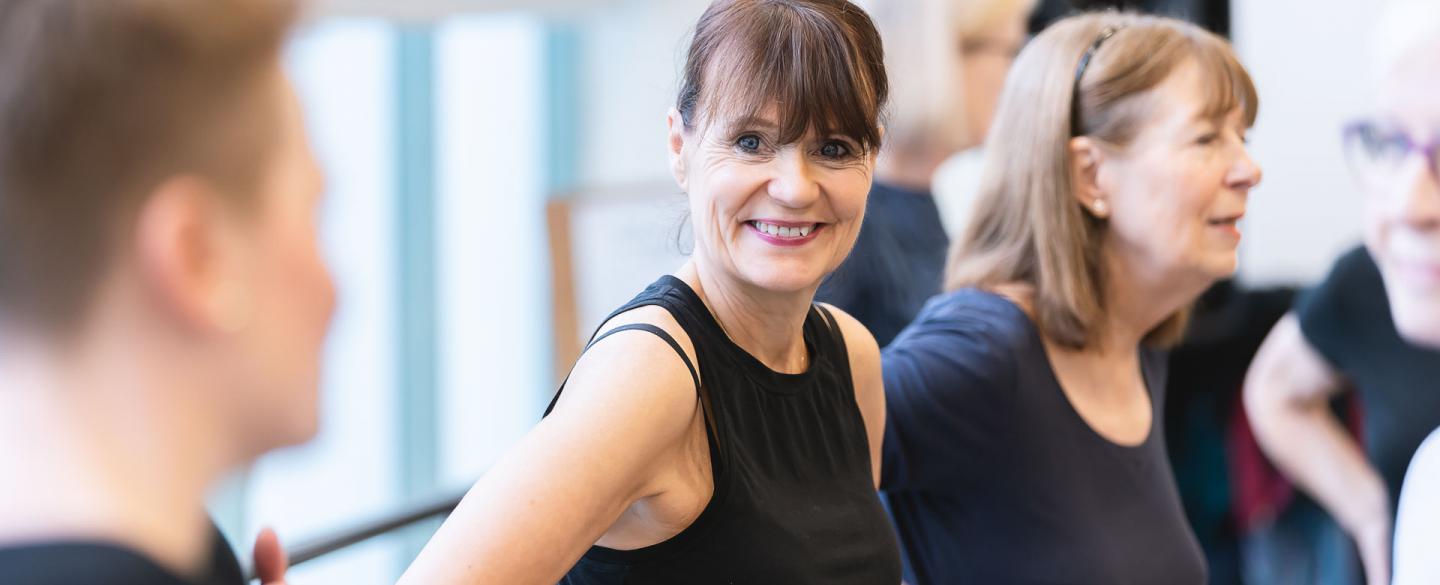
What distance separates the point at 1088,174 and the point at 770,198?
0.77m

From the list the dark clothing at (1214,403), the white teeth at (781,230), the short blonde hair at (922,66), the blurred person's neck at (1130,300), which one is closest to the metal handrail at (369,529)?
the white teeth at (781,230)

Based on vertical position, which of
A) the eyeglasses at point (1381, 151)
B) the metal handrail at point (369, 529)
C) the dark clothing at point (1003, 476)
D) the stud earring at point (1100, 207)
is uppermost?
the eyeglasses at point (1381, 151)

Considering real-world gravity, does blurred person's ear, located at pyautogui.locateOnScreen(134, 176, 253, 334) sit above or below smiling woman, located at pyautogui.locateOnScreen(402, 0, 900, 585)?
above

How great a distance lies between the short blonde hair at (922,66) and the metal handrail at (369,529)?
1081 mm

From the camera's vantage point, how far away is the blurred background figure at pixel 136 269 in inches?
23.6

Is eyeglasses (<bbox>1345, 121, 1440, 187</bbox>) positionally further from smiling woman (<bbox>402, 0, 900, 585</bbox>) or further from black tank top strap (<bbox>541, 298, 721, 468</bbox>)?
black tank top strap (<bbox>541, 298, 721, 468</bbox>)

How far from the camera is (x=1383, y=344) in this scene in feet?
7.38

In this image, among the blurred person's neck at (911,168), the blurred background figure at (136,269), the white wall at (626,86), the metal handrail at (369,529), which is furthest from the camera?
the white wall at (626,86)

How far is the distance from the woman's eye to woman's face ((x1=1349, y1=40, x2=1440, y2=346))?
31.8 inches

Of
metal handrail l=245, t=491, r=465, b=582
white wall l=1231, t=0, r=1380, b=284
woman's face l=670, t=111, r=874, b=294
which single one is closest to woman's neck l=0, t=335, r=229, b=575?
woman's face l=670, t=111, r=874, b=294

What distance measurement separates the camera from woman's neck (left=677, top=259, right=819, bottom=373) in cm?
137

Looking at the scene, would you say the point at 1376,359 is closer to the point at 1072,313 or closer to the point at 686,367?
the point at 1072,313

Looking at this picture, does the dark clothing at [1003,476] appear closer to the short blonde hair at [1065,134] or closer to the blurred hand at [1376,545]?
the short blonde hair at [1065,134]

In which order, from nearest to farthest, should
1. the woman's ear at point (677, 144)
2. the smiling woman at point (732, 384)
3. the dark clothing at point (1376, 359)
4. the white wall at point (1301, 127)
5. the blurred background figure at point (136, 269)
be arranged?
the blurred background figure at point (136, 269)
the smiling woman at point (732, 384)
the woman's ear at point (677, 144)
the dark clothing at point (1376, 359)
the white wall at point (1301, 127)
